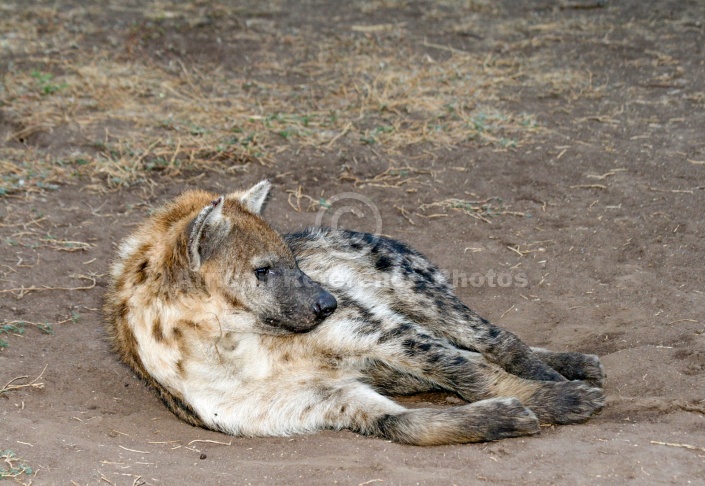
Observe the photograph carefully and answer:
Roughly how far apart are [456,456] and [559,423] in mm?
423

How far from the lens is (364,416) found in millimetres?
2709

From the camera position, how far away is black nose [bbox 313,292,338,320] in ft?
9.10

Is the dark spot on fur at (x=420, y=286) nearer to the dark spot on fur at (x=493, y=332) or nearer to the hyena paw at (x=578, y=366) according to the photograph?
the dark spot on fur at (x=493, y=332)

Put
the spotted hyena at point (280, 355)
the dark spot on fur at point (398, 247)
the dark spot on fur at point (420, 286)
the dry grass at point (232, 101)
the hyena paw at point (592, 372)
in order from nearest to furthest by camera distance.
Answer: the spotted hyena at point (280, 355), the hyena paw at point (592, 372), the dark spot on fur at point (420, 286), the dark spot on fur at point (398, 247), the dry grass at point (232, 101)

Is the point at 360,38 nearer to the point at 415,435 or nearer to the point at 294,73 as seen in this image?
the point at 294,73

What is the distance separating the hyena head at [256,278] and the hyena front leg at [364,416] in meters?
0.22

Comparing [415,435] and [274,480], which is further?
[415,435]

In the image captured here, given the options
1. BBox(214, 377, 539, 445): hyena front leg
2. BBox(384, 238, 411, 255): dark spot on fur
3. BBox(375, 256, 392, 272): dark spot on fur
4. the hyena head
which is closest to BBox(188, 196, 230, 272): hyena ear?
the hyena head

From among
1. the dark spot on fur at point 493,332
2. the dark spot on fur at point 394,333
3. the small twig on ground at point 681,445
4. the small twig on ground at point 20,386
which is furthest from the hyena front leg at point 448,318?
the small twig on ground at point 20,386

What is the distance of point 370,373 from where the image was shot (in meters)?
2.92

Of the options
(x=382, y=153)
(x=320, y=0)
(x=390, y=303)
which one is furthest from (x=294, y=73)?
(x=390, y=303)

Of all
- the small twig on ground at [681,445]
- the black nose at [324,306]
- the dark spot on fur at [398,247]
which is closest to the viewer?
the small twig on ground at [681,445]

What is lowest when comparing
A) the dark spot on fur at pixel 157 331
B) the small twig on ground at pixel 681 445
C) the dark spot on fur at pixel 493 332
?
the dark spot on fur at pixel 493 332

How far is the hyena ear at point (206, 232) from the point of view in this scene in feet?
8.56
